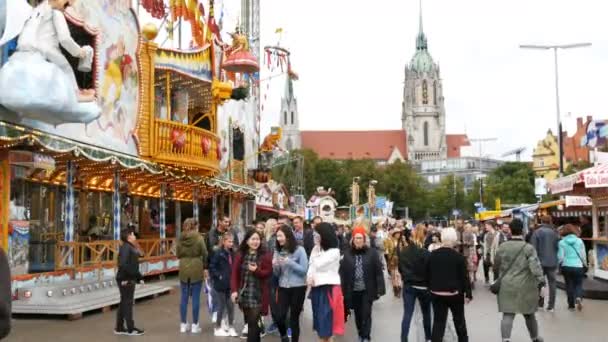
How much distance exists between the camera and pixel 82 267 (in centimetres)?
1650

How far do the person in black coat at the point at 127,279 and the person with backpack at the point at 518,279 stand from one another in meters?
5.50

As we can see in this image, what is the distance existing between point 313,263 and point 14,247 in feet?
26.2

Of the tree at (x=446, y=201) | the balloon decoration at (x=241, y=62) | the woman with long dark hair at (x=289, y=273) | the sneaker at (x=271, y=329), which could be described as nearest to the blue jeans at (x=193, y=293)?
the sneaker at (x=271, y=329)

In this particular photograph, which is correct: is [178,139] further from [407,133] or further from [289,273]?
[407,133]

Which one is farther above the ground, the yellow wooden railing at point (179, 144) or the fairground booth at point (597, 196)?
the yellow wooden railing at point (179, 144)

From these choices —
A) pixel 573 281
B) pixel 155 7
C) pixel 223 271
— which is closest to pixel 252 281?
pixel 223 271

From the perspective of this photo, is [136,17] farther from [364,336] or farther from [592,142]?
[592,142]

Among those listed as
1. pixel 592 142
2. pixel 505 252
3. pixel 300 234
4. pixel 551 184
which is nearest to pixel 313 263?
pixel 505 252

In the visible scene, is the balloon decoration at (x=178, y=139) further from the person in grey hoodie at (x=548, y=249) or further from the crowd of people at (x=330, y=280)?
the person in grey hoodie at (x=548, y=249)

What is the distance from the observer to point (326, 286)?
9195mm

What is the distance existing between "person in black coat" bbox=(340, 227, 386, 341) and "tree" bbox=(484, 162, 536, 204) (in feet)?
307

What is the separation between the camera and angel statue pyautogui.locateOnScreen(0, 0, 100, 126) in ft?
43.3

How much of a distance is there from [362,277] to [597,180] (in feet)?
32.9

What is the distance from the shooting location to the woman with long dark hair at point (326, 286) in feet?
30.0
